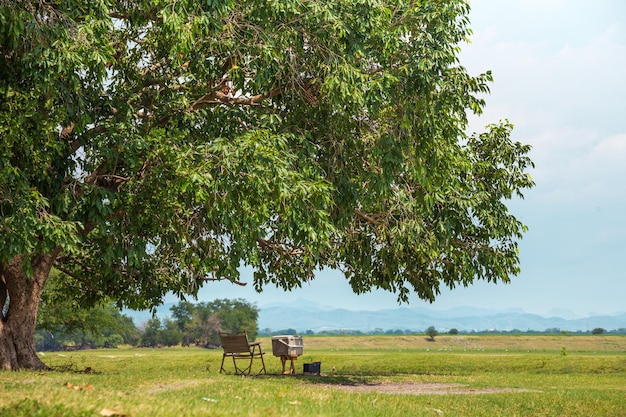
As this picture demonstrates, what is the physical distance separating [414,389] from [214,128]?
8656 mm

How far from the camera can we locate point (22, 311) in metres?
22.6

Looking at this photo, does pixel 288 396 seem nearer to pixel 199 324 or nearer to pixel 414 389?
pixel 414 389

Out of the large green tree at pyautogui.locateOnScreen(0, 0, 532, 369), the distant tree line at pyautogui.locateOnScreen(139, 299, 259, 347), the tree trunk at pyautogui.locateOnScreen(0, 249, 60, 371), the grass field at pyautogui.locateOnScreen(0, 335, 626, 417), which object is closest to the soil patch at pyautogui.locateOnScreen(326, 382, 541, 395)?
the grass field at pyautogui.locateOnScreen(0, 335, 626, 417)

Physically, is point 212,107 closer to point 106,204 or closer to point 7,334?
point 106,204

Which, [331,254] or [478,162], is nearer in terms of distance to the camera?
[331,254]

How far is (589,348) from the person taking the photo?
237ft

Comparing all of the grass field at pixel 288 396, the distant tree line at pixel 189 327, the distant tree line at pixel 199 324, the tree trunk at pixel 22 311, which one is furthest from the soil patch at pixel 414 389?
the distant tree line at pixel 199 324

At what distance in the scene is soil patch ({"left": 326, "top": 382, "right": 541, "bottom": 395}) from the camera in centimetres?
1931

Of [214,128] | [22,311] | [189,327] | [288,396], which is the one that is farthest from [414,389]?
[189,327]

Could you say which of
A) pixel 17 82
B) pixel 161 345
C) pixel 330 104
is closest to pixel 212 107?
pixel 330 104

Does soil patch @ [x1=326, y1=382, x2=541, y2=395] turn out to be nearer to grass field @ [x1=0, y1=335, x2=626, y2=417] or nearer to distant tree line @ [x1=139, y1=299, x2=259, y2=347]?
grass field @ [x1=0, y1=335, x2=626, y2=417]

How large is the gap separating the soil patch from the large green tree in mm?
3995

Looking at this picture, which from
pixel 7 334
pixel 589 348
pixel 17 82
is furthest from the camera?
pixel 589 348

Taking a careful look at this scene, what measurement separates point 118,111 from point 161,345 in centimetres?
8361
